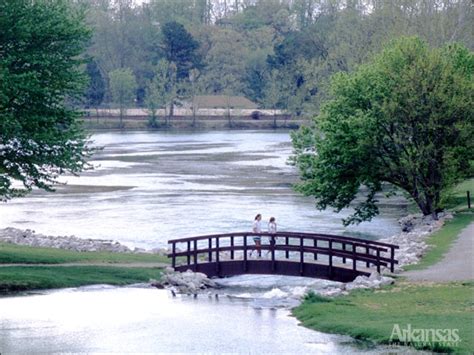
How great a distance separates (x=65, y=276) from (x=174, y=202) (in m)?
31.4

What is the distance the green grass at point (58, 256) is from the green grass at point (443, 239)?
34.2 feet

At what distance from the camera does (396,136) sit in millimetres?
52656

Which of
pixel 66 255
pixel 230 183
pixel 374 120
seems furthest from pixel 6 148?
pixel 230 183

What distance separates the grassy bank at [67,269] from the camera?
34.3 meters

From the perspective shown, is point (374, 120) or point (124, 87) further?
point (124, 87)

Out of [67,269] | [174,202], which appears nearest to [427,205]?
[174,202]

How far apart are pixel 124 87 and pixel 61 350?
157m

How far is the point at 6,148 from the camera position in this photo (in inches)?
1511

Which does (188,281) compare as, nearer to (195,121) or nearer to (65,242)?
(65,242)

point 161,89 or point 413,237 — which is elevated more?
point 161,89

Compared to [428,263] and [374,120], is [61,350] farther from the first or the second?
[374,120]

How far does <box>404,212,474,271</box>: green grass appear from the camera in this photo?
120 ft

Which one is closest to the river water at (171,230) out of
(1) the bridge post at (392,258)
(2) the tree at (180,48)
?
(1) the bridge post at (392,258)

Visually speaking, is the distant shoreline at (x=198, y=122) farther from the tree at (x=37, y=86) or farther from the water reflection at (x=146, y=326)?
the water reflection at (x=146, y=326)
